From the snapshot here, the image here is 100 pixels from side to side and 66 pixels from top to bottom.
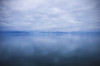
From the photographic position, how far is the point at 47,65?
3.52 meters

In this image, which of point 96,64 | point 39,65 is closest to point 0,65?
point 39,65

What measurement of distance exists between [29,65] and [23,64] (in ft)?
1.51

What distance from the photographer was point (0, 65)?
3371mm

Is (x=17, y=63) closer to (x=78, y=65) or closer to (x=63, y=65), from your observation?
(x=63, y=65)

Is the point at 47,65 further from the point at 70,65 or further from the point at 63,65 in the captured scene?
the point at 70,65

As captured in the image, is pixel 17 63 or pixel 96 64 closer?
pixel 96 64

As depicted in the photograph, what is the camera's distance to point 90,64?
11.2 ft

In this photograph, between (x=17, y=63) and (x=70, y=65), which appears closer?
(x=70, y=65)

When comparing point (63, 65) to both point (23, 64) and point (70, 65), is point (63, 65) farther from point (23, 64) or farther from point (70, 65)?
point (23, 64)

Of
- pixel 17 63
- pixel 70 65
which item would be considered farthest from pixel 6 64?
pixel 70 65

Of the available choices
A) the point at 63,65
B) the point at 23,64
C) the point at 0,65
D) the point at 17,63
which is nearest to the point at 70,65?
the point at 63,65

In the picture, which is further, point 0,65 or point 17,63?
point 17,63

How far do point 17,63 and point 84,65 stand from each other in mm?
4326

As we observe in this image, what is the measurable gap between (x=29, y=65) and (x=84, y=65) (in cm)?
343
